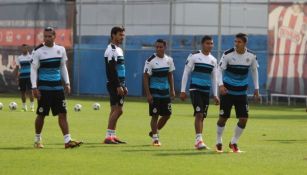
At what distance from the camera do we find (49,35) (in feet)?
55.3

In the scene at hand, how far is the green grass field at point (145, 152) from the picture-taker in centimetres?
1361

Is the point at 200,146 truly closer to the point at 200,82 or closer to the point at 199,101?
the point at 199,101

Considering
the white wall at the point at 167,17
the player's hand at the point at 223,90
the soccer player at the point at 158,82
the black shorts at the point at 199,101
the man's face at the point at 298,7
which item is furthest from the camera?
the white wall at the point at 167,17

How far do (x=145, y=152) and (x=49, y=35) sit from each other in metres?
2.81

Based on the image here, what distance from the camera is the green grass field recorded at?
13609mm

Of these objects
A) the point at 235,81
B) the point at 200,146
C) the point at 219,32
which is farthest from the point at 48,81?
the point at 219,32

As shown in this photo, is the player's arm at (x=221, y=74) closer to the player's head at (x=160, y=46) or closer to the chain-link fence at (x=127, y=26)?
the player's head at (x=160, y=46)

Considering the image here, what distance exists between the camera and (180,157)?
50.6 ft

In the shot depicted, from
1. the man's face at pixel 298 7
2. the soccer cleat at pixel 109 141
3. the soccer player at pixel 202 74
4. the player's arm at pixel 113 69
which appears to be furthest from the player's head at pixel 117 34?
the man's face at pixel 298 7

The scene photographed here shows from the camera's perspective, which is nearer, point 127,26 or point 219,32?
point 219,32

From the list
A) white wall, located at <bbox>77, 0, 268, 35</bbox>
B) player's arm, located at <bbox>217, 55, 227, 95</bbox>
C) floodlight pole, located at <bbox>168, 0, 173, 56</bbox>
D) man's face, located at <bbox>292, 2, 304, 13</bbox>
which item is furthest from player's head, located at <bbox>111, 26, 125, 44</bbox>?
white wall, located at <bbox>77, 0, 268, 35</bbox>

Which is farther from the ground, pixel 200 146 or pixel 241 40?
pixel 241 40

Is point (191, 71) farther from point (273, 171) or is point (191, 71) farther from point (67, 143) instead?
point (273, 171)

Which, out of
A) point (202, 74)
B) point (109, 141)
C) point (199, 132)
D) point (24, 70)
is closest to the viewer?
point (199, 132)
